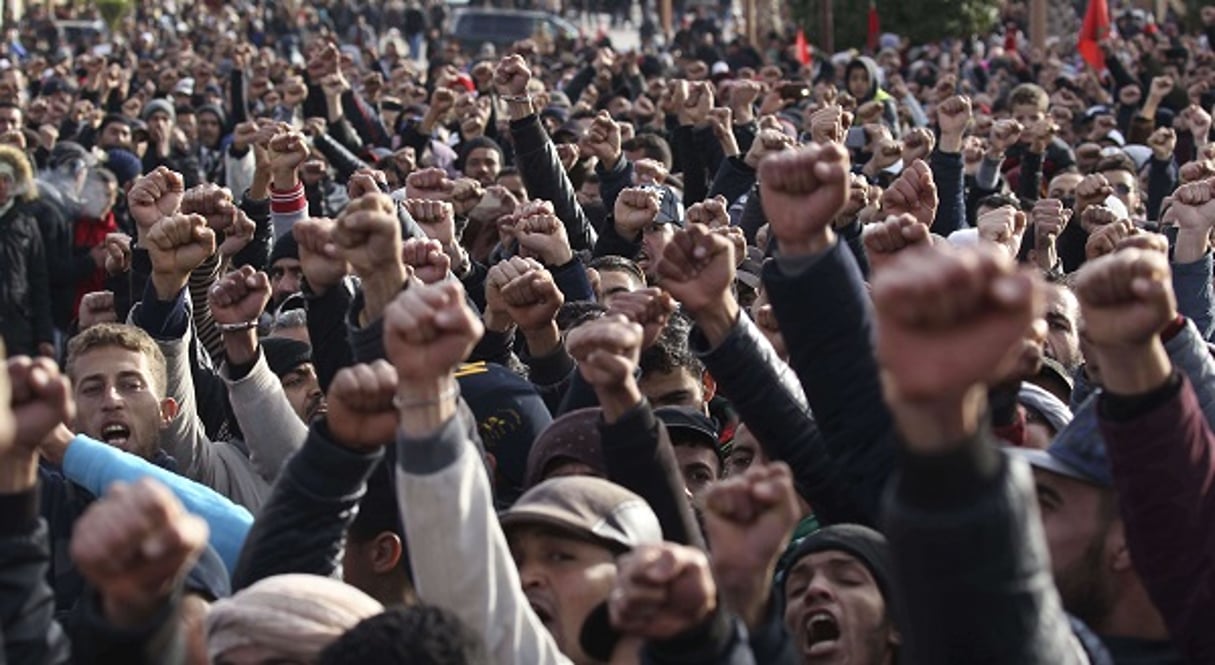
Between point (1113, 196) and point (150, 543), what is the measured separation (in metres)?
6.21

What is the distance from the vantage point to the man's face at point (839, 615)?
357 centimetres

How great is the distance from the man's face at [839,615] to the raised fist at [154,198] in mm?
3080

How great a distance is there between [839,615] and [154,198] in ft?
10.8

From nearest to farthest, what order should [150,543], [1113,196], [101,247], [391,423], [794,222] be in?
[150,543]
[391,423]
[794,222]
[1113,196]
[101,247]

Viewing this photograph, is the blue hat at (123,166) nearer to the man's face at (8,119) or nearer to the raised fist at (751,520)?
the man's face at (8,119)

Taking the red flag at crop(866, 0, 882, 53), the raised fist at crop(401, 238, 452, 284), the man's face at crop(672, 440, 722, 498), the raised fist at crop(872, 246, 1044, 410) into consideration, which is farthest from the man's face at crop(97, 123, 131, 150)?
the red flag at crop(866, 0, 882, 53)

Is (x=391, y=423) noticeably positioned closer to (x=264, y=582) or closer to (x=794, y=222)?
(x=264, y=582)

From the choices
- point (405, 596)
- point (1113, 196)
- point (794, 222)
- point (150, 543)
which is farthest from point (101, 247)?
point (150, 543)

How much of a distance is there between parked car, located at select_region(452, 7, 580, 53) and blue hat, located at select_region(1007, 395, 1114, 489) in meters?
32.9

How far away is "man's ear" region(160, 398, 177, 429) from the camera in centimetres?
506

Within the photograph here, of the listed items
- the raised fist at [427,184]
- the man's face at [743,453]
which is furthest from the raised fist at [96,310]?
the man's face at [743,453]

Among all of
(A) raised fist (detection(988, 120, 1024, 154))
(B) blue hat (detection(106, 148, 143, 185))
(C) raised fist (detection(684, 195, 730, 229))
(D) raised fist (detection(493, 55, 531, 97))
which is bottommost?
(B) blue hat (detection(106, 148, 143, 185))

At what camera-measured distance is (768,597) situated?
115 inches

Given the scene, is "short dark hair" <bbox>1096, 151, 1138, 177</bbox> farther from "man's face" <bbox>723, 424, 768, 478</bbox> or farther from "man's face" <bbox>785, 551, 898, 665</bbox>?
"man's face" <bbox>785, 551, 898, 665</bbox>
